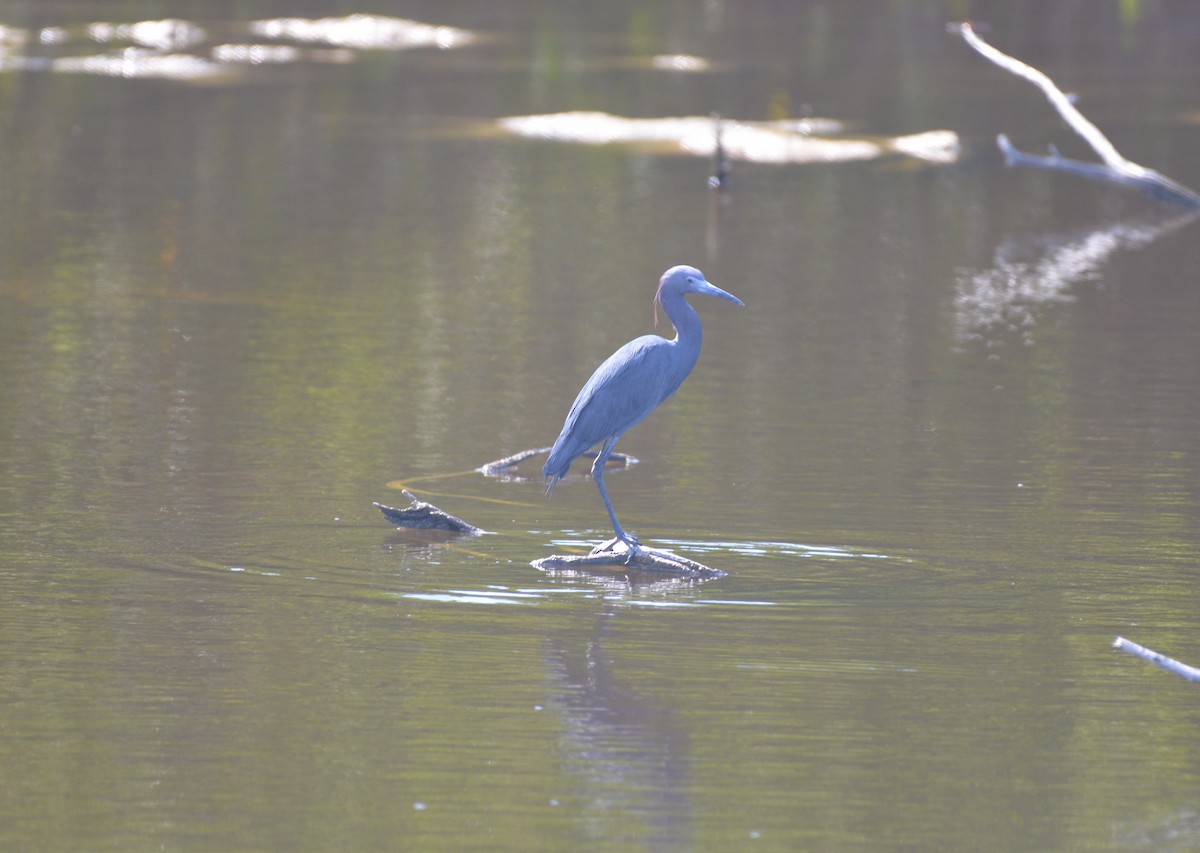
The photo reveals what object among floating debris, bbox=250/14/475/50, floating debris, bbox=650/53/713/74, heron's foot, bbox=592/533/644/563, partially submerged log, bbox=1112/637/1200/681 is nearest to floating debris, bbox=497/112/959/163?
floating debris, bbox=650/53/713/74

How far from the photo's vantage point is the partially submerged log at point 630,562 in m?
9.83

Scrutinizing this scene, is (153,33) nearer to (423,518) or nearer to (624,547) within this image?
(423,518)

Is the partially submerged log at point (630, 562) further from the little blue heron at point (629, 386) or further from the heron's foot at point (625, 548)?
the little blue heron at point (629, 386)

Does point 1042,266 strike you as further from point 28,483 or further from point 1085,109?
point 1085,109

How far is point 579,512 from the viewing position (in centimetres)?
1138

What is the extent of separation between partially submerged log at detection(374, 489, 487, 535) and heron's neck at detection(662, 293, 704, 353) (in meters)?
1.43

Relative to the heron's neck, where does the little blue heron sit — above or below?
below

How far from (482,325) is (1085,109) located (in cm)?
2058

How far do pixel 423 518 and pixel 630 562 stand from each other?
116 centimetres

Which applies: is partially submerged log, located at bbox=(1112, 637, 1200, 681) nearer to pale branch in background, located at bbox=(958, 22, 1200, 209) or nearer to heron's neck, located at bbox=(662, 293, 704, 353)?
heron's neck, located at bbox=(662, 293, 704, 353)

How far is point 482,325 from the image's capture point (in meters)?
17.1

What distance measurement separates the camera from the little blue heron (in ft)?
33.5

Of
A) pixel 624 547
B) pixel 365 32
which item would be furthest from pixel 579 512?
pixel 365 32

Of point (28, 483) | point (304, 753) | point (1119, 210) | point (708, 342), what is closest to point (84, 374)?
point (28, 483)
